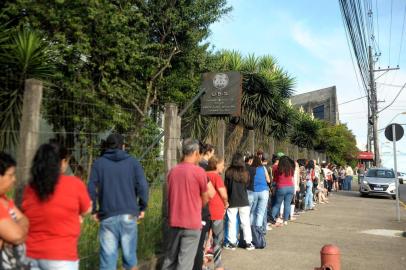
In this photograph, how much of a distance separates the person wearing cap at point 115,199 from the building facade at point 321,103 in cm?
5319

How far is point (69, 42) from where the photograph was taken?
395 inches

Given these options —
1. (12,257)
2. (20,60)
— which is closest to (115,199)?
(12,257)

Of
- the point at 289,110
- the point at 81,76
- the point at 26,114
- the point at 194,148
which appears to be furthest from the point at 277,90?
the point at 26,114

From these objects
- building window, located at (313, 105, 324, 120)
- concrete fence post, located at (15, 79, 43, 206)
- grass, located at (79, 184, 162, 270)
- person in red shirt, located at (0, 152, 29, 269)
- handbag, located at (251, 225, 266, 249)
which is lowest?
handbag, located at (251, 225, 266, 249)

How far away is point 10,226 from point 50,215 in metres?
0.35

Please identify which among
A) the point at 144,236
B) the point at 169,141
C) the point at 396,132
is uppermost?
the point at 396,132

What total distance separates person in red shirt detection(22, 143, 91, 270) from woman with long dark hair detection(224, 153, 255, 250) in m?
4.12

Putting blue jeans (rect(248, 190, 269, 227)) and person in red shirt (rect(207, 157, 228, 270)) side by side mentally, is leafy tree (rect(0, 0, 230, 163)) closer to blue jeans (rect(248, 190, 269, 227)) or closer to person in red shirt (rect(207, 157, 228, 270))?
person in red shirt (rect(207, 157, 228, 270))

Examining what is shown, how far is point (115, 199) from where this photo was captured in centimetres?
A: 442

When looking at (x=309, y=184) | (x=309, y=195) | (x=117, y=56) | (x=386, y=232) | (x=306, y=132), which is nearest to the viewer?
(x=386, y=232)

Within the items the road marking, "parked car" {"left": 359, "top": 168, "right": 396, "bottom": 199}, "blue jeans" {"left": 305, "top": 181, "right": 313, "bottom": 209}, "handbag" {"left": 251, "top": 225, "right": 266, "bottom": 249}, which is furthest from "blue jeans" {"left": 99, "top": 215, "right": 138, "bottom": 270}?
"parked car" {"left": 359, "top": 168, "right": 396, "bottom": 199}

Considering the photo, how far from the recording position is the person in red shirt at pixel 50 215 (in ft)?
10.8

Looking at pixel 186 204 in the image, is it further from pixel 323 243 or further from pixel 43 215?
pixel 323 243

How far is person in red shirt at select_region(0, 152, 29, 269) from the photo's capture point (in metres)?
2.98
